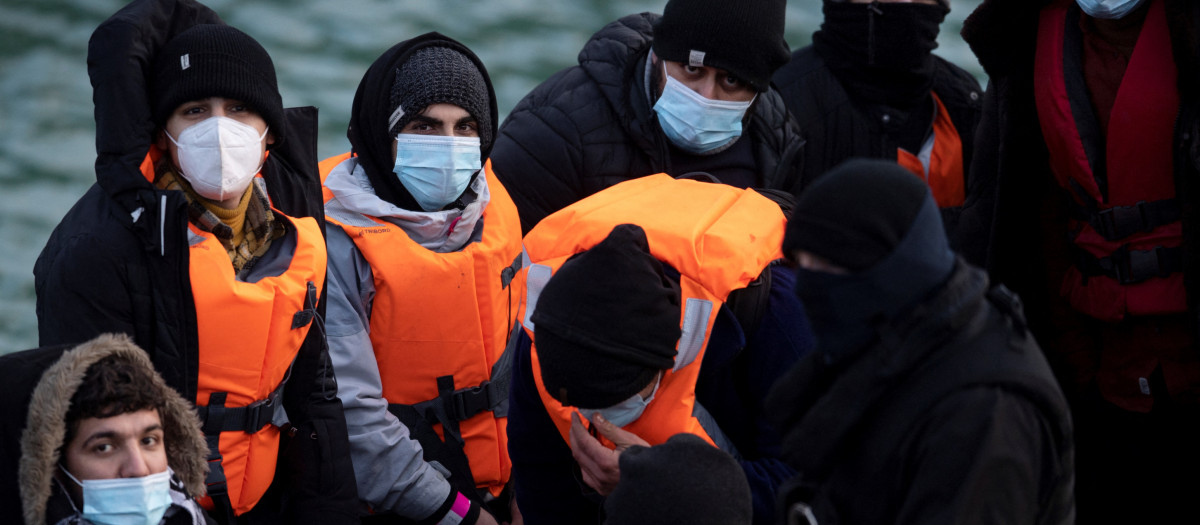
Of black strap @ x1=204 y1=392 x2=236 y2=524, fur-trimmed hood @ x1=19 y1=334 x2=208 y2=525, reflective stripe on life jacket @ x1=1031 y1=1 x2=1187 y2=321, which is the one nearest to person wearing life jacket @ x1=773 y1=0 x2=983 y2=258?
reflective stripe on life jacket @ x1=1031 y1=1 x2=1187 y2=321

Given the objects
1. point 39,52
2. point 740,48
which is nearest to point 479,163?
point 740,48

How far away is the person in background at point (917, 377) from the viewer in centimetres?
183

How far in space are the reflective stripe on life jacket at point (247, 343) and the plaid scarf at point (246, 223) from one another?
4 cm

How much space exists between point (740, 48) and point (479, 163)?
0.78m

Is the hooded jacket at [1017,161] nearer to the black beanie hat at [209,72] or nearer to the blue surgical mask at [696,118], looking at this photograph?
the blue surgical mask at [696,118]

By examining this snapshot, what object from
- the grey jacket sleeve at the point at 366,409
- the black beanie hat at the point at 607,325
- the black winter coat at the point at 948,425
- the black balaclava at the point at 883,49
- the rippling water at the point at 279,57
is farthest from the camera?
the rippling water at the point at 279,57

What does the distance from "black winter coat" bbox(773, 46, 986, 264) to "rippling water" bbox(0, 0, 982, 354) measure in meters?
5.05

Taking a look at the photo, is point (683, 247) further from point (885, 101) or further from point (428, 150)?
point (885, 101)

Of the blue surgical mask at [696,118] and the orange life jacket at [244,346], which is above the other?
the blue surgical mask at [696,118]

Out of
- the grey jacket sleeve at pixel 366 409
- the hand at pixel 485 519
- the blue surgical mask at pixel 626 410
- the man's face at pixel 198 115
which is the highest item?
the man's face at pixel 198 115

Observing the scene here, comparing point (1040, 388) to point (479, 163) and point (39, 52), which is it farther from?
point (39, 52)

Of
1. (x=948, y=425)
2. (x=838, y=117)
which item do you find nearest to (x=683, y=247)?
(x=948, y=425)

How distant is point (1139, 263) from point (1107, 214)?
148 millimetres

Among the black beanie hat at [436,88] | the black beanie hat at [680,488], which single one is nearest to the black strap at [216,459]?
the black beanie hat at [436,88]
